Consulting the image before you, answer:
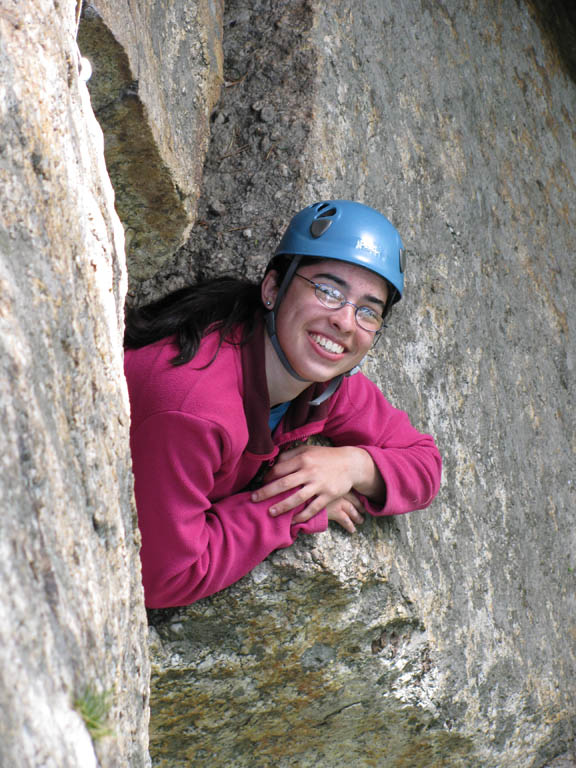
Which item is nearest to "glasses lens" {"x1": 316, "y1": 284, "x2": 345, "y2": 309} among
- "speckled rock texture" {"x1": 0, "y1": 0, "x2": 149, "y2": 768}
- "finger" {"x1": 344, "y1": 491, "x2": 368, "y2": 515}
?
"finger" {"x1": 344, "y1": 491, "x2": 368, "y2": 515}

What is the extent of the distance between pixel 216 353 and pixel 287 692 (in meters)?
1.17

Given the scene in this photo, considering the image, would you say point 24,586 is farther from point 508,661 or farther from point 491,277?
point 491,277

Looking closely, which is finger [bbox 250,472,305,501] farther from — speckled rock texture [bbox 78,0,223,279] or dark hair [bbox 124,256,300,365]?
speckled rock texture [bbox 78,0,223,279]

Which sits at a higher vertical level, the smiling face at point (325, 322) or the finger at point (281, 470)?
the smiling face at point (325, 322)

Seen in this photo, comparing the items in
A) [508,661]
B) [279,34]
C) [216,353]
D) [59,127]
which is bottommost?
[508,661]

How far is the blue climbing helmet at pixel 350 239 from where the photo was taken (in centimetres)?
205

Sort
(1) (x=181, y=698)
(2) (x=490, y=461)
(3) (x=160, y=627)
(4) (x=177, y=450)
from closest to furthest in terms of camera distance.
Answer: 1. (4) (x=177, y=450)
2. (3) (x=160, y=627)
3. (1) (x=181, y=698)
4. (2) (x=490, y=461)

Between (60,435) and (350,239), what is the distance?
1.10 meters

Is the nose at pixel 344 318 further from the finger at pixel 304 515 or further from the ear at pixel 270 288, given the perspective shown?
the finger at pixel 304 515

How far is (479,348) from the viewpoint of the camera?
3436 mm

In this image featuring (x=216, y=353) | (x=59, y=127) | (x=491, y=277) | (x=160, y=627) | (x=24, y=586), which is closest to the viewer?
(x=24, y=586)

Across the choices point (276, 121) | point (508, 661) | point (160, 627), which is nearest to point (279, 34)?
point (276, 121)

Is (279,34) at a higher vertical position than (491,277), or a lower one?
higher

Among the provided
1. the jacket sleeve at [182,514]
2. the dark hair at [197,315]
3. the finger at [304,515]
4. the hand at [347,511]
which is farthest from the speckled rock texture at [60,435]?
the hand at [347,511]
